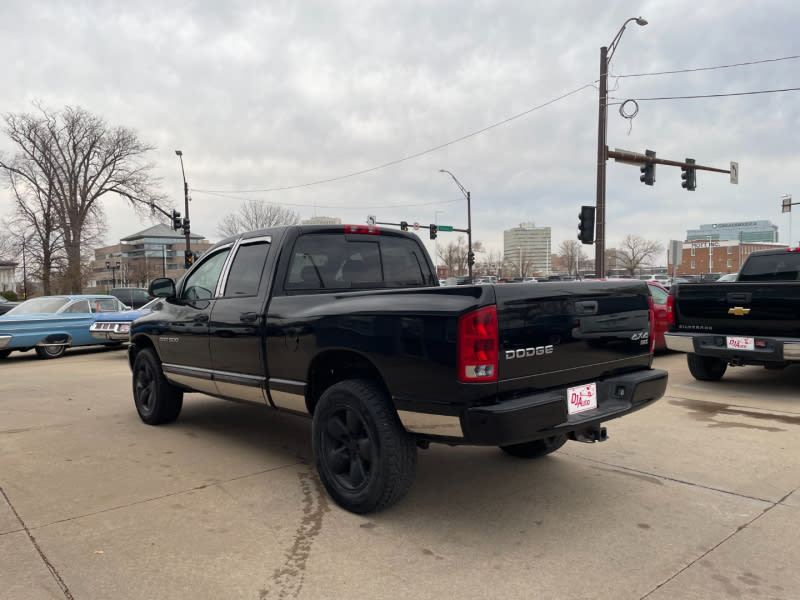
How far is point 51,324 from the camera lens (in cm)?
1323

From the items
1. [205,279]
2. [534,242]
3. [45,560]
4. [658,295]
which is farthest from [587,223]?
[534,242]

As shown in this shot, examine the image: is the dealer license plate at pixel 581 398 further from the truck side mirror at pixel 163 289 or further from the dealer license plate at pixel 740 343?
the dealer license plate at pixel 740 343

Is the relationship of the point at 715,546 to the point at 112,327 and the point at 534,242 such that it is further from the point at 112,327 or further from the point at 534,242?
the point at 534,242

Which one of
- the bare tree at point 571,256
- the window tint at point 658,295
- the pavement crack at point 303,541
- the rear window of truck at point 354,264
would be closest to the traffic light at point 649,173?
the window tint at point 658,295

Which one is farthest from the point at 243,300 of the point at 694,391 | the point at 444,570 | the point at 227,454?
the point at 694,391

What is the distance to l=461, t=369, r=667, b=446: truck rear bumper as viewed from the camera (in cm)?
296

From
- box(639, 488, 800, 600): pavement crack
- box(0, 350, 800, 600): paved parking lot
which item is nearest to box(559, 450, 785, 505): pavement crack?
box(0, 350, 800, 600): paved parking lot

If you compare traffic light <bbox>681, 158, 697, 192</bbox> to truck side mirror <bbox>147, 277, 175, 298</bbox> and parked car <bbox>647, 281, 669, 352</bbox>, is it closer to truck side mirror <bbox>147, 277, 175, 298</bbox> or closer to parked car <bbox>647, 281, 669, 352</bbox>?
parked car <bbox>647, 281, 669, 352</bbox>

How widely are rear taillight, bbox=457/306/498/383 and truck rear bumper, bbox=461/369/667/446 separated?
180mm

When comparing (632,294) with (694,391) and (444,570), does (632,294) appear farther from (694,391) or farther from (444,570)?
(694,391)

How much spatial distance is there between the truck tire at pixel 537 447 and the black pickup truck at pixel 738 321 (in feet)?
12.0

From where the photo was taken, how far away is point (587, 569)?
2.87 meters

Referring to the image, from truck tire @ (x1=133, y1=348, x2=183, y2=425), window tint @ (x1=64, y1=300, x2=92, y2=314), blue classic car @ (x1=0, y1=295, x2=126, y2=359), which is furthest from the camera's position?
window tint @ (x1=64, y1=300, x2=92, y2=314)

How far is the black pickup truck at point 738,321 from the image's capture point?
6.61 metres
